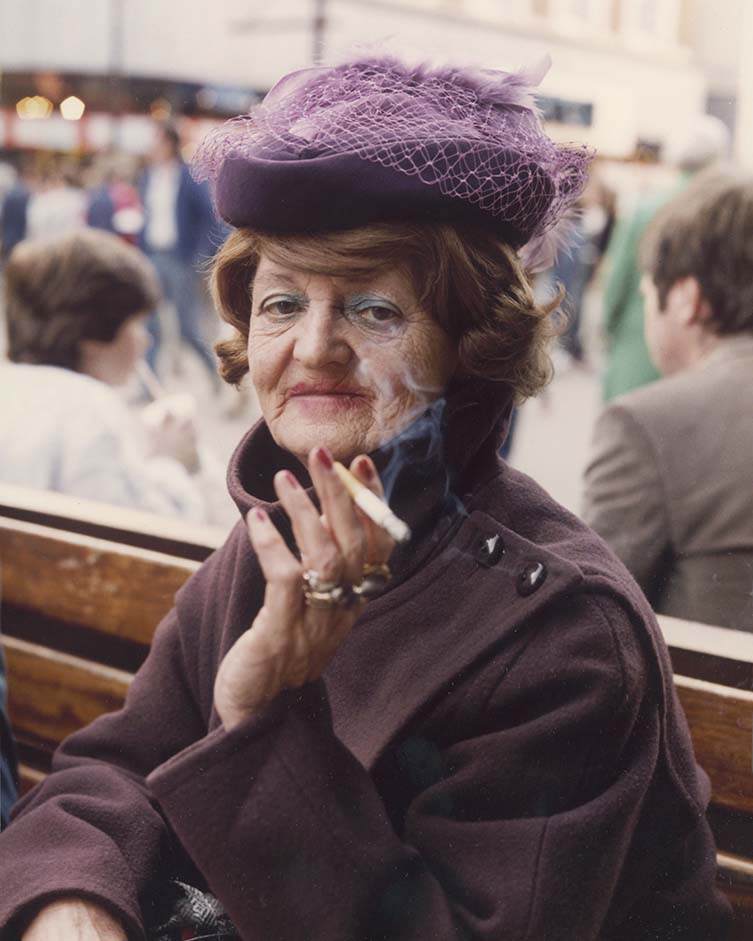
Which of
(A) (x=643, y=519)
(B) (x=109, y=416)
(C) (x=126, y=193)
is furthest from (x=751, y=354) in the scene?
(C) (x=126, y=193)

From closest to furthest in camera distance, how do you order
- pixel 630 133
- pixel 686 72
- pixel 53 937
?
pixel 53 937 → pixel 686 72 → pixel 630 133

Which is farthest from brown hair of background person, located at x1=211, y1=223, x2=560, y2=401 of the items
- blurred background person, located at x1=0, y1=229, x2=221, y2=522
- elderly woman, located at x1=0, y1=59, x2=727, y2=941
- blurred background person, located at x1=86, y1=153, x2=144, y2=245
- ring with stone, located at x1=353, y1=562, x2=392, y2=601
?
blurred background person, located at x1=86, y1=153, x2=144, y2=245

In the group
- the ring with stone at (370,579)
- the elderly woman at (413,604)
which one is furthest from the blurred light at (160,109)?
the ring with stone at (370,579)

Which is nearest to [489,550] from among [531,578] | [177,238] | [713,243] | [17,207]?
[531,578]

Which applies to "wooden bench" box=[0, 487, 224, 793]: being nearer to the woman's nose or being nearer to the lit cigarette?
the woman's nose

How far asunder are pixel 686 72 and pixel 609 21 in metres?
0.13

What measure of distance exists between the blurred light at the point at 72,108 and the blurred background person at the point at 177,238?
156 mm

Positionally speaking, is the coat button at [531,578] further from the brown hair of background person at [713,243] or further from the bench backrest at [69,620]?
the brown hair of background person at [713,243]

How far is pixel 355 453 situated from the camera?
49.8 inches

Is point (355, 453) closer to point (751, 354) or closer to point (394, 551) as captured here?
point (394, 551)

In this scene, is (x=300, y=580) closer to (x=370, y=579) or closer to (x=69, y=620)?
(x=370, y=579)

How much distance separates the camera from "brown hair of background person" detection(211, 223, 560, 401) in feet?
4.09

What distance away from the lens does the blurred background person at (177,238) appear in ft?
5.86

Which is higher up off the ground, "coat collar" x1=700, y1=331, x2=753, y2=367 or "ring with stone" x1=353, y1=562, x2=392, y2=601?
"ring with stone" x1=353, y1=562, x2=392, y2=601
